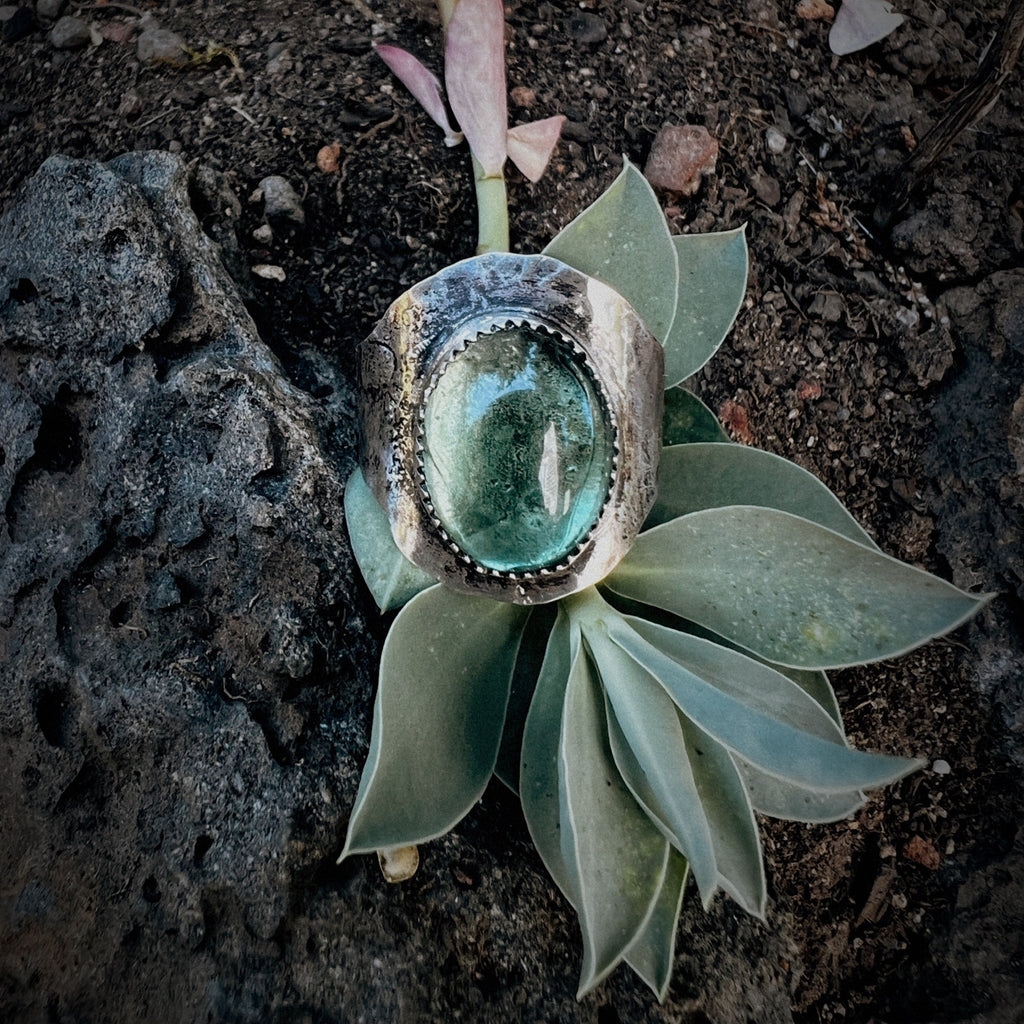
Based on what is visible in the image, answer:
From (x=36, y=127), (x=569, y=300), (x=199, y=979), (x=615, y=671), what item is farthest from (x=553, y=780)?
(x=36, y=127)

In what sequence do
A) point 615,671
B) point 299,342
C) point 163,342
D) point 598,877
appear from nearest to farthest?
point 598,877 → point 615,671 → point 163,342 → point 299,342

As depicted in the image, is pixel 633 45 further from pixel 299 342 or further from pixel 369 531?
pixel 369 531

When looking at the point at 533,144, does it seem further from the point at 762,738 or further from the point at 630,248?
the point at 762,738

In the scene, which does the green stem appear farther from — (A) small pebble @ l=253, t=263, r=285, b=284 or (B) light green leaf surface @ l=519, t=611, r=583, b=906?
(B) light green leaf surface @ l=519, t=611, r=583, b=906

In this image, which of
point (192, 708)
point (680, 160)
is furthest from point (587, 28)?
point (192, 708)

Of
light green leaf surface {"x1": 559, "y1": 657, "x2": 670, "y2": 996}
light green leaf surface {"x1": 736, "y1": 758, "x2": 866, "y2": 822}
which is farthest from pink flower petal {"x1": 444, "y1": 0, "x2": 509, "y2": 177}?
light green leaf surface {"x1": 736, "y1": 758, "x2": 866, "y2": 822}

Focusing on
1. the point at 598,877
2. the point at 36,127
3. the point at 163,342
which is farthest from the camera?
the point at 36,127
